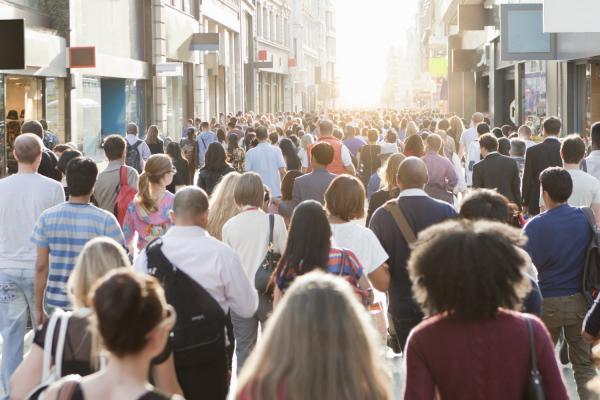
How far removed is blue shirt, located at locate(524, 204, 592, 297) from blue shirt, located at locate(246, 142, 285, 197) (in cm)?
712

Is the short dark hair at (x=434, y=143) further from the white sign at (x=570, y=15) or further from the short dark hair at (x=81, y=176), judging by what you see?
the white sign at (x=570, y=15)

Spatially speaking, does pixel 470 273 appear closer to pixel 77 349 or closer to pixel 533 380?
pixel 533 380

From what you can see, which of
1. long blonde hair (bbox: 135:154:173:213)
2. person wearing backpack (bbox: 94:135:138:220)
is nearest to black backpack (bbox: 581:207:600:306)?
long blonde hair (bbox: 135:154:173:213)

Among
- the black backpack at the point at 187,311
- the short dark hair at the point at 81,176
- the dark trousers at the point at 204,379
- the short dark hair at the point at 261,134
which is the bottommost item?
the dark trousers at the point at 204,379

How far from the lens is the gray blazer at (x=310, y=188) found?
967 centimetres

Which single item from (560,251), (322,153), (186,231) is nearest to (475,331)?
(186,231)

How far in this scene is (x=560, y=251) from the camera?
21.7ft

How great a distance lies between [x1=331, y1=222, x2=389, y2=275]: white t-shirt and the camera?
6.42m

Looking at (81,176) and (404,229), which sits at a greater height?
(81,176)

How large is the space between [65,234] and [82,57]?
17.3m

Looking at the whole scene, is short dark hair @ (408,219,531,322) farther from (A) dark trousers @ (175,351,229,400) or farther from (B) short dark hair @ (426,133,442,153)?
(B) short dark hair @ (426,133,442,153)

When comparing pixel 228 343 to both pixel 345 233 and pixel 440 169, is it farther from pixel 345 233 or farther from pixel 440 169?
pixel 440 169

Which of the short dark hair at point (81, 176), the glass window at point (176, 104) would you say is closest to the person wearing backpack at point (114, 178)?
the short dark hair at point (81, 176)

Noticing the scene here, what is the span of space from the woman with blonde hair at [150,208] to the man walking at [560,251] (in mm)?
3139
